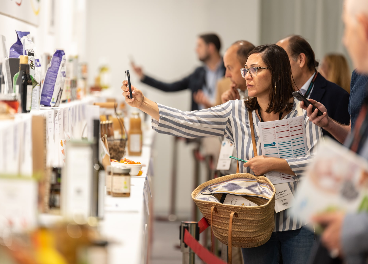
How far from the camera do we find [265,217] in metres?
1.92

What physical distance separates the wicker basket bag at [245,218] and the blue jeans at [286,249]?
16cm

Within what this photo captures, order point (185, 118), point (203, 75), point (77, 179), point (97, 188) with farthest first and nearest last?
point (203, 75), point (185, 118), point (97, 188), point (77, 179)

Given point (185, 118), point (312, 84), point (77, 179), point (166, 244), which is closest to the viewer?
point (77, 179)

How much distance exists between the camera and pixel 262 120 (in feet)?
7.23

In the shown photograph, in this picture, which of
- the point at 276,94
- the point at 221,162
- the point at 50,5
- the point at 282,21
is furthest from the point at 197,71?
the point at 276,94

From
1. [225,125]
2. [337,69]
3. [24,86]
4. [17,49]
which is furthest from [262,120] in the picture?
[337,69]

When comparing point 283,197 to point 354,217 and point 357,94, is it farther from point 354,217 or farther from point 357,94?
point 354,217

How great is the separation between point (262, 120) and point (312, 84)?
1.83 ft

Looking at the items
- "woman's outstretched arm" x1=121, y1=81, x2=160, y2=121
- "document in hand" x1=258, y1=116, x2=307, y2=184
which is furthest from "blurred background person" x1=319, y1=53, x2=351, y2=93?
"woman's outstretched arm" x1=121, y1=81, x2=160, y2=121

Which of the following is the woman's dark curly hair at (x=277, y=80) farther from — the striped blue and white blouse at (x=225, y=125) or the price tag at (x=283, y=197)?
the price tag at (x=283, y=197)

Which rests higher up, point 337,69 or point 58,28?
point 58,28

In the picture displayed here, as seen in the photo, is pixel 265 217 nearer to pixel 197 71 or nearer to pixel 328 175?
pixel 328 175

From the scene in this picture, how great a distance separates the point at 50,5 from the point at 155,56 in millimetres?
2449

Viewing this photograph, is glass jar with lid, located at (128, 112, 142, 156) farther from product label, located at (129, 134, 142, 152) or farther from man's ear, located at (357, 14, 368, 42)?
man's ear, located at (357, 14, 368, 42)
